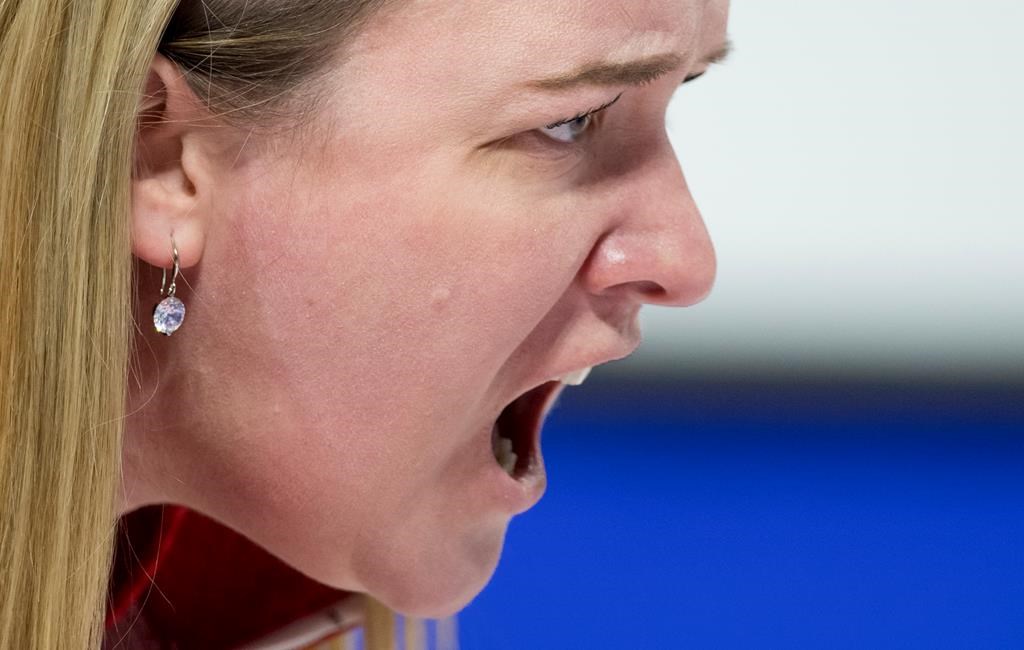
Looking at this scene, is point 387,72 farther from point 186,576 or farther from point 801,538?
point 801,538

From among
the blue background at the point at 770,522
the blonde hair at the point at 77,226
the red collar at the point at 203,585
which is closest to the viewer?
the blonde hair at the point at 77,226

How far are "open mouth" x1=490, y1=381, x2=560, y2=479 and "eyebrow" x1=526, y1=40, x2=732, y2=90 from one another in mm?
345

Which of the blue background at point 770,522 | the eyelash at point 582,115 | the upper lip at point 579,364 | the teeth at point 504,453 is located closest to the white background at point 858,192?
the blue background at point 770,522

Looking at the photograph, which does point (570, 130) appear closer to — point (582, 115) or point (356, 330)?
point (582, 115)

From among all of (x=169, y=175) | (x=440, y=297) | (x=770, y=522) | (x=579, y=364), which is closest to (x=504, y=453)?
(x=579, y=364)

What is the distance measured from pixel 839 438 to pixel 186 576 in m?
1.82

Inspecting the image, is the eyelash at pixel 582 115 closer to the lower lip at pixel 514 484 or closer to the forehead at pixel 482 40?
the forehead at pixel 482 40

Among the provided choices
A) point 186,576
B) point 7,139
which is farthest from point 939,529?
point 7,139

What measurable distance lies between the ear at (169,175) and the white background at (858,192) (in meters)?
2.21

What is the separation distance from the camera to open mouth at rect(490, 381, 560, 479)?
113cm

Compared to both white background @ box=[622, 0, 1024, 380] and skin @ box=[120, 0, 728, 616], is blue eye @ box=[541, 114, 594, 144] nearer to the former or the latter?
skin @ box=[120, 0, 728, 616]

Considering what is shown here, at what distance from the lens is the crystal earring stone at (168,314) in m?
0.87

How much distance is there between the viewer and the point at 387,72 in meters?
0.82

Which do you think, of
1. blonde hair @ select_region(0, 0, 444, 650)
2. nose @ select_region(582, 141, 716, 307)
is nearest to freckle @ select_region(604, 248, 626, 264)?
nose @ select_region(582, 141, 716, 307)
